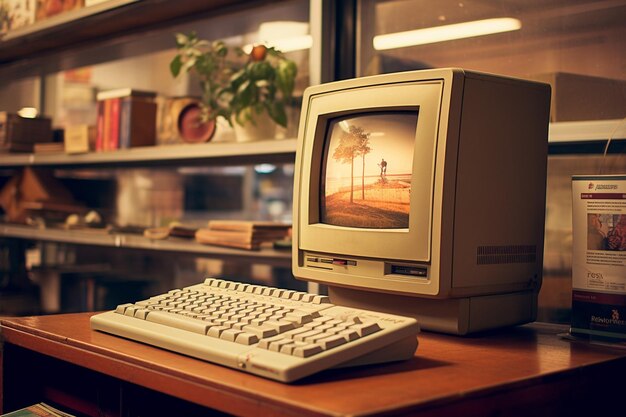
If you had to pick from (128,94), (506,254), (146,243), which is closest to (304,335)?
(506,254)

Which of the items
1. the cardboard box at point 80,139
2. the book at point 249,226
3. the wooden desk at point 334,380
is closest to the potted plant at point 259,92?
the book at point 249,226

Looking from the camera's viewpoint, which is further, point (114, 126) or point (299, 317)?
point (114, 126)

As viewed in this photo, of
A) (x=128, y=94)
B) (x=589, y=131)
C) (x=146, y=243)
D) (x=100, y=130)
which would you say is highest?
(x=128, y=94)

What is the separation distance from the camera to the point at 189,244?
2.25 metres

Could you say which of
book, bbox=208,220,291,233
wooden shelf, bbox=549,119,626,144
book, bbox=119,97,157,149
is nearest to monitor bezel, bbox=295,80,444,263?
wooden shelf, bbox=549,119,626,144

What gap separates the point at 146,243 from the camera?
2371 millimetres

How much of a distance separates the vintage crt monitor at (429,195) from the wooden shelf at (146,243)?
696 millimetres

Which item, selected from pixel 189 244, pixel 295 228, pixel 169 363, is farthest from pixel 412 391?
pixel 189 244

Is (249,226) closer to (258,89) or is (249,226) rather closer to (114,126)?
(258,89)

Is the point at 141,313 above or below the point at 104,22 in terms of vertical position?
below

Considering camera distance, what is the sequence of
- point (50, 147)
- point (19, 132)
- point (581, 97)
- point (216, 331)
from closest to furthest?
1. point (216, 331)
2. point (581, 97)
3. point (50, 147)
4. point (19, 132)

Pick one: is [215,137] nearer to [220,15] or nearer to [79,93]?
[220,15]

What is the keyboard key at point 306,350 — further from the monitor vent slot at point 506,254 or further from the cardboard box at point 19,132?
the cardboard box at point 19,132

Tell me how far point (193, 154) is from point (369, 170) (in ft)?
3.56
